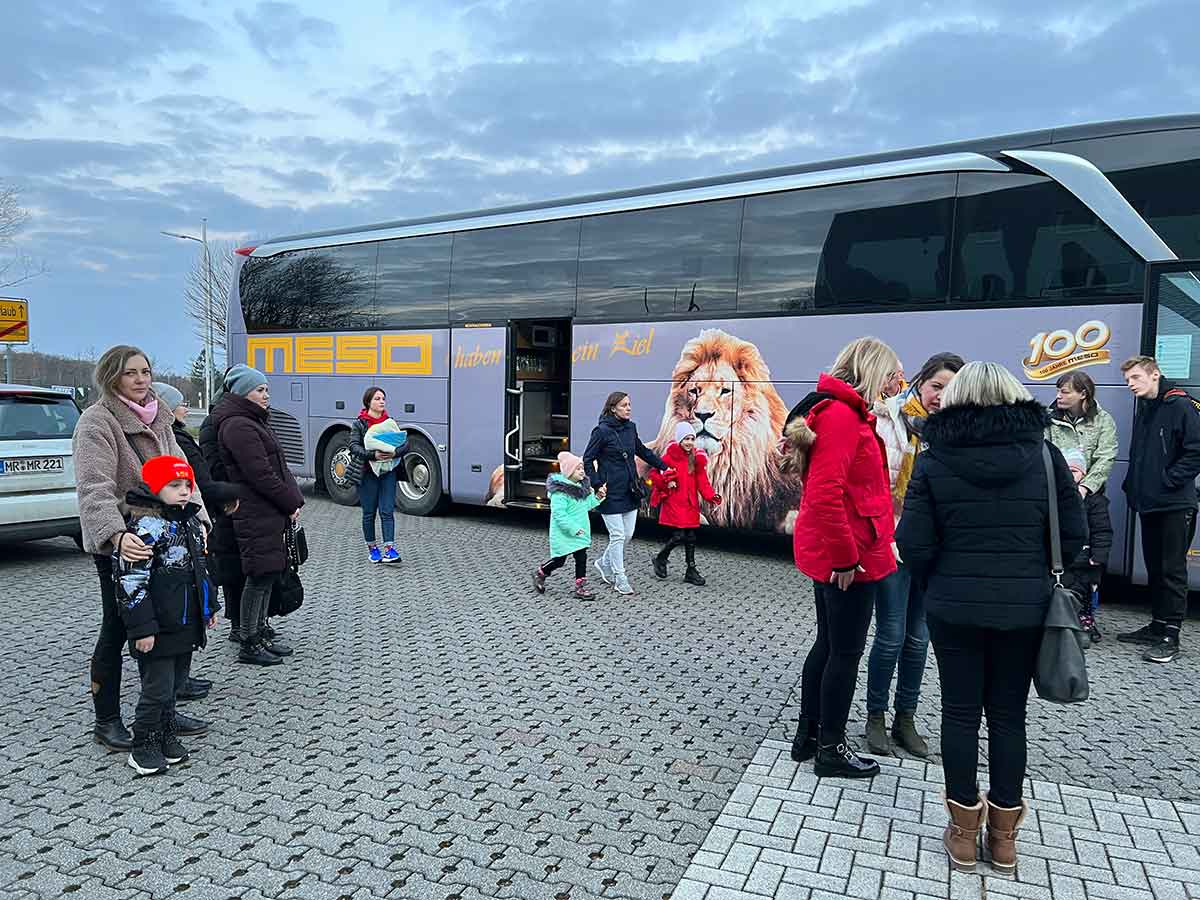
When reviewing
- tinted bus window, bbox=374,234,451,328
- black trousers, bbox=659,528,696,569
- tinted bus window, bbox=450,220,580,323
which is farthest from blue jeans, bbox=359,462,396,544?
tinted bus window, bbox=374,234,451,328

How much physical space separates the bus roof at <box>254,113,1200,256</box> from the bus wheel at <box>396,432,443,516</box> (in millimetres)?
3060

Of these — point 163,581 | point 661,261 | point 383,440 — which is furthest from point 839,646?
point 661,261

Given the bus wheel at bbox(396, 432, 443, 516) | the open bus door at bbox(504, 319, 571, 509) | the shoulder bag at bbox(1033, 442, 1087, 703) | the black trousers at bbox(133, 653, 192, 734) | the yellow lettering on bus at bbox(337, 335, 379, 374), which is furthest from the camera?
the yellow lettering on bus at bbox(337, 335, 379, 374)

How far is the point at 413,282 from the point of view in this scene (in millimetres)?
12203

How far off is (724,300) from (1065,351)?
3.38m

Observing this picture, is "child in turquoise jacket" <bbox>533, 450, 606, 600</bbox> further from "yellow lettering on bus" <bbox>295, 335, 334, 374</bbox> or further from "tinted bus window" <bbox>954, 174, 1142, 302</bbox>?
"yellow lettering on bus" <bbox>295, 335, 334, 374</bbox>

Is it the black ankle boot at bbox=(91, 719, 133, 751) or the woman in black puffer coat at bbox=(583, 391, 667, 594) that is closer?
the black ankle boot at bbox=(91, 719, 133, 751)

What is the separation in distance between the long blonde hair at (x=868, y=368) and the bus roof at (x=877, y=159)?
4811 millimetres

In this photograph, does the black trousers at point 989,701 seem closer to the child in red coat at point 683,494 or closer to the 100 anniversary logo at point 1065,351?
the 100 anniversary logo at point 1065,351

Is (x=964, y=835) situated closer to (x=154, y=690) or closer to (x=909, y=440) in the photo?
(x=909, y=440)

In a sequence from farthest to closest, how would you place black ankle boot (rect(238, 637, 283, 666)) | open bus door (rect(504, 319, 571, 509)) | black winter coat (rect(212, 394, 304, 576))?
open bus door (rect(504, 319, 571, 509)), black ankle boot (rect(238, 637, 283, 666)), black winter coat (rect(212, 394, 304, 576))

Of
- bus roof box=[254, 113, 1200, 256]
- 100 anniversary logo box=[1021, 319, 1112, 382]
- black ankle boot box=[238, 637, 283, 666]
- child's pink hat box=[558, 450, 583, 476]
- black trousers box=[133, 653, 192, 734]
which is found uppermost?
bus roof box=[254, 113, 1200, 256]

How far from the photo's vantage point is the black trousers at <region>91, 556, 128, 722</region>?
415 centimetres

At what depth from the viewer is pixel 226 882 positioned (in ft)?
10.5
